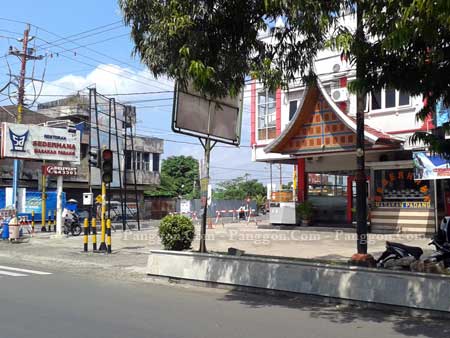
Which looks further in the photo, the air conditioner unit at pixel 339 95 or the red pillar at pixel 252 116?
the red pillar at pixel 252 116

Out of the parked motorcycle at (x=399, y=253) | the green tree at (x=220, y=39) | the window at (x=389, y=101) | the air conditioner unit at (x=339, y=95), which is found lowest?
the parked motorcycle at (x=399, y=253)

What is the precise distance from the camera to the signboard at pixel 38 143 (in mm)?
25094

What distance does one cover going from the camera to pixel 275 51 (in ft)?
28.5

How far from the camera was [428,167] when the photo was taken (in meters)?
19.8

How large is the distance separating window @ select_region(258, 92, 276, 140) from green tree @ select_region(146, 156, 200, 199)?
40036mm

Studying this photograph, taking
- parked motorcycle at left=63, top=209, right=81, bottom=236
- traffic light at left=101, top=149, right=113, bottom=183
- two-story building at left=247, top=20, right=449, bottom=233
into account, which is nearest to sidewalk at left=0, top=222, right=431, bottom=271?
two-story building at left=247, top=20, right=449, bottom=233

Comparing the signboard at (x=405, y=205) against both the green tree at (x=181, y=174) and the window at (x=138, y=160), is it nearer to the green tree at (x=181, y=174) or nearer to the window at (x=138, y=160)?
the window at (x=138, y=160)

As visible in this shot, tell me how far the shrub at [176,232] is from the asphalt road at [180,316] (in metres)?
1.54

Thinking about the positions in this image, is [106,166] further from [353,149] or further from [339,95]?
[339,95]

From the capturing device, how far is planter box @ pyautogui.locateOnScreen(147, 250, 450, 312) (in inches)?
331

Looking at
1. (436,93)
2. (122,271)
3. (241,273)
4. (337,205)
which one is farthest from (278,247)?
(436,93)

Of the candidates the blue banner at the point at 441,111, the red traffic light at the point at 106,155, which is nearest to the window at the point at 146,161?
the red traffic light at the point at 106,155

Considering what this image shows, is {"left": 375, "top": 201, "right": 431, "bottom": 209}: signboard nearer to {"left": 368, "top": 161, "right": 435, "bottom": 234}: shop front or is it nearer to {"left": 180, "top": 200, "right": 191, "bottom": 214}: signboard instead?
{"left": 368, "top": 161, "right": 435, "bottom": 234}: shop front

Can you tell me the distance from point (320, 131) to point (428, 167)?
462 cm
